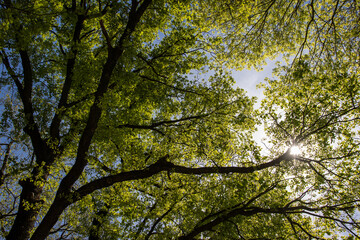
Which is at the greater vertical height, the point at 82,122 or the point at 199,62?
the point at 199,62

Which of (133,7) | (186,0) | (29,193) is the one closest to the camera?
(133,7)

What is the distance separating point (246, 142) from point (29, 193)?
983 cm

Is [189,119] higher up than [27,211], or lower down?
higher up

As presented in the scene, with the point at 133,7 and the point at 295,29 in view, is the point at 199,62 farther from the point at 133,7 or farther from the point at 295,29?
the point at 295,29

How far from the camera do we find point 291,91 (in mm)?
10336

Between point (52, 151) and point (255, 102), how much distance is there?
1006 centimetres

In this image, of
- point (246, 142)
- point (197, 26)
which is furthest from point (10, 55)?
point (246, 142)

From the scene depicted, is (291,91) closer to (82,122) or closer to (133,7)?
(133,7)

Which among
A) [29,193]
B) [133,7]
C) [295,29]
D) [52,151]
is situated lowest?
[29,193]

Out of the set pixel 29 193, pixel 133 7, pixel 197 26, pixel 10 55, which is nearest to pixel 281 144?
pixel 197 26

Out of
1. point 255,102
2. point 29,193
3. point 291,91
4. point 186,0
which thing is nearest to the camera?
point 29,193

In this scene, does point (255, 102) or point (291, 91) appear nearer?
point (291, 91)

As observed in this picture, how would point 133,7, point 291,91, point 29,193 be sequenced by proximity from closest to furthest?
point 133,7 < point 29,193 < point 291,91

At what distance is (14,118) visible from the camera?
8.64 m
